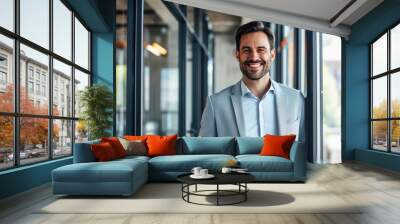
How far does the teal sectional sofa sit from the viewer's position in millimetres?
4797

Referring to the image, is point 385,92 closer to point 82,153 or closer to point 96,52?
point 96,52

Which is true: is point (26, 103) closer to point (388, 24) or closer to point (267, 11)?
point (267, 11)

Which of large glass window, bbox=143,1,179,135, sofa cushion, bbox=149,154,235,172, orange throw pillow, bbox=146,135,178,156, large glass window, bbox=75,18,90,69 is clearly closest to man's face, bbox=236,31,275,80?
orange throw pillow, bbox=146,135,178,156

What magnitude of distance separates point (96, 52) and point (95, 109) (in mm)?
1590

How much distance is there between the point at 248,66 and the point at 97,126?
3.21 meters

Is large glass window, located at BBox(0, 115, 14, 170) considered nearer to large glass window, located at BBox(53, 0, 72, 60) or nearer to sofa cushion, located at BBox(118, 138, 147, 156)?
sofa cushion, located at BBox(118, 138, 147, 156)

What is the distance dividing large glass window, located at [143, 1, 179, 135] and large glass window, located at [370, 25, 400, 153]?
936 centimetres

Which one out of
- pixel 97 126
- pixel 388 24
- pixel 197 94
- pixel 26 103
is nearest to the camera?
pixel 26 103

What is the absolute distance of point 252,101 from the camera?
27.5ft

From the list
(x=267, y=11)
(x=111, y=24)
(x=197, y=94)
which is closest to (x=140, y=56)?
(x=111, y=24)

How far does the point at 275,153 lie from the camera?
6312 millimetres

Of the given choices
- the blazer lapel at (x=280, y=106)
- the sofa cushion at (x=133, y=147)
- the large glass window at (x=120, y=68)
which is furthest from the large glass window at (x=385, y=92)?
the large glass window at (x=120, y=68)

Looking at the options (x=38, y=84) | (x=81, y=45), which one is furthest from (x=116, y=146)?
(x=81, y=45)

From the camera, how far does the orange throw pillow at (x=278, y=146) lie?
629 centimetres
